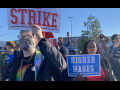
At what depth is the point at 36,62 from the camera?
5.86 ft

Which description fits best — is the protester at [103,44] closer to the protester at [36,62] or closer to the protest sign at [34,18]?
the protest sign at [34,18]

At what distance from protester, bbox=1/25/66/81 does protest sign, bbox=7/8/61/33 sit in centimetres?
29

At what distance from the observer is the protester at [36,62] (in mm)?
1648

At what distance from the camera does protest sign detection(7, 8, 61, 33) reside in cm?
215

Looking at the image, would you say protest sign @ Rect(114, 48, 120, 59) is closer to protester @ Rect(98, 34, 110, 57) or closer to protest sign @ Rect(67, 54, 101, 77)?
protester @ Rect(98, 34, 110, 57)

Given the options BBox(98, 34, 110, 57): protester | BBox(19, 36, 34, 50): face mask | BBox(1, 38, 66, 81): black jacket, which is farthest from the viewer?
BBox(98, 34, 110, 57): protester

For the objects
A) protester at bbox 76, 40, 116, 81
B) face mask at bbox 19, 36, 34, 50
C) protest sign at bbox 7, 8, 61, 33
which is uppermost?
protest sign at bbox 7, 8, 61, 33

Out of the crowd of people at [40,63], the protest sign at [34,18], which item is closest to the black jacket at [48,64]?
the crowd of people at [40,63]

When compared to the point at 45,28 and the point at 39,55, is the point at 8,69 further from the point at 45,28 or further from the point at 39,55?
the point at 45,28

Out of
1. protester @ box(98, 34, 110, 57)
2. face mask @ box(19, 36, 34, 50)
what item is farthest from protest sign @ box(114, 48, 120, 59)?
face mask @ box(19, 36, 34, 50)

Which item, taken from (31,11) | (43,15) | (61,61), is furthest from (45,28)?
(61,61)

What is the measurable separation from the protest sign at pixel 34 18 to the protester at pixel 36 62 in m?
0.29

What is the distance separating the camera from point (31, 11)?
2.22m

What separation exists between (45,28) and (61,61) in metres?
0.78
